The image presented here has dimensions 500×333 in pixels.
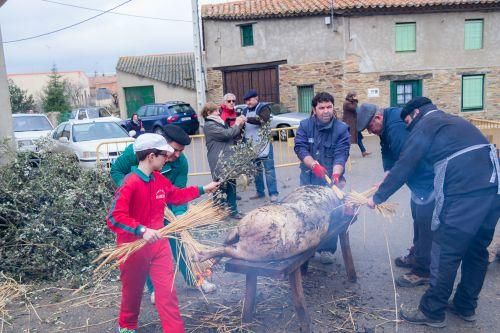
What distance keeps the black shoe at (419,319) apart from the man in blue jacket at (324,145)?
1.26 metres

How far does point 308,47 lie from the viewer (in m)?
19.6

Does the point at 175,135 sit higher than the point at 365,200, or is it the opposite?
the point at 175,135

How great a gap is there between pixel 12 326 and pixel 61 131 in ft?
29.2

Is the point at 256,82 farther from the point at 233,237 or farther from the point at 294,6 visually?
the point at 233,237

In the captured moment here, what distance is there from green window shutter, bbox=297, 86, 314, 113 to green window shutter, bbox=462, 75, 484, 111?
6.73 meters

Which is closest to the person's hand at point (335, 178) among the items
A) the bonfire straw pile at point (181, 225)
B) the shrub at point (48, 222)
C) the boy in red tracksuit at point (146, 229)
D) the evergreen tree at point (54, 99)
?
the bonfire straw pile at point (181, 225)

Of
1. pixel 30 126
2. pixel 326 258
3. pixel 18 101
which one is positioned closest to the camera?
pixel 326 258

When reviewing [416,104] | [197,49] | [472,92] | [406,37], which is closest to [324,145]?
[416,104]

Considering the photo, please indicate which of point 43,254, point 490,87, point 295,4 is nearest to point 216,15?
point 295,4

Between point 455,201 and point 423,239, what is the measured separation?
986mm

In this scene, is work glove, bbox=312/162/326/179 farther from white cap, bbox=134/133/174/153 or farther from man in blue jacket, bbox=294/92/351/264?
white cap, bbox=134/133/174/153

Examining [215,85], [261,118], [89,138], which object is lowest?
[89,138]

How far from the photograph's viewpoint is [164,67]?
28062 mm

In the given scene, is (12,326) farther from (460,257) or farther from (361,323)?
(460,257)
